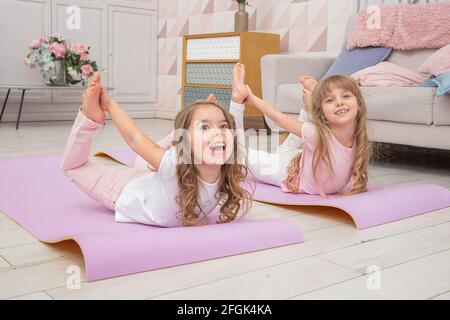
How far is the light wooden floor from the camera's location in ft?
3.59

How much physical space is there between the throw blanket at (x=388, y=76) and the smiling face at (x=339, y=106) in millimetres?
1031

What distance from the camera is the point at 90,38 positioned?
5.15 metres

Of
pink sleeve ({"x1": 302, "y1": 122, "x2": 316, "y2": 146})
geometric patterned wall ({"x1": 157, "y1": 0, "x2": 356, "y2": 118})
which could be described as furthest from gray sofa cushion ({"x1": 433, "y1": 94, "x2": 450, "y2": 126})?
geometric patterned wall ({"x1": 157, "y1": 0, "x2": 356, "y2": 118})

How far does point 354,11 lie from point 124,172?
270 centimetres

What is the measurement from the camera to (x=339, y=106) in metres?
1.84

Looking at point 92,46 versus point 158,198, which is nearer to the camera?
point 158,198

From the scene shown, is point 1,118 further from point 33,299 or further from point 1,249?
point 33,299

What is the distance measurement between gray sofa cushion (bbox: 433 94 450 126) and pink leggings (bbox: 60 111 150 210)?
1.44 m

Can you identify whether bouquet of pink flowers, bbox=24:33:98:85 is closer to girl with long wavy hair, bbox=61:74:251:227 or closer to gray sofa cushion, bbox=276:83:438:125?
gray sofa cushion, bbox=276:83:438:125

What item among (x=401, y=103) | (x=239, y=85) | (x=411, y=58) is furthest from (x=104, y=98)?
(x=411, y=58)

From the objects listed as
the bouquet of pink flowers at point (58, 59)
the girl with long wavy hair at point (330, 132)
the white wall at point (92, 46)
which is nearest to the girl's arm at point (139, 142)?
the girl with long wavy hair at point (330, 132)

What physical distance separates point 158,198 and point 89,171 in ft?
1.07

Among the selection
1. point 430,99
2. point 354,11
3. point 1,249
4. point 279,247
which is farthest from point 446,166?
point 1,249

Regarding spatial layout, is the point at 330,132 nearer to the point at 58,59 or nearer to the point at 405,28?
the point at 405,28
